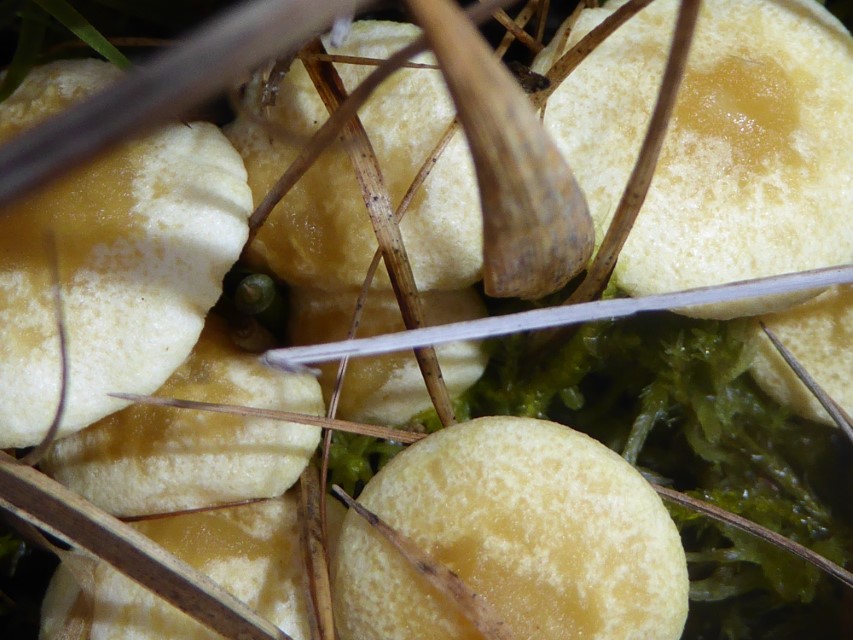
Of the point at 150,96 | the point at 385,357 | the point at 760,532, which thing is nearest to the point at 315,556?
the point at 385,357

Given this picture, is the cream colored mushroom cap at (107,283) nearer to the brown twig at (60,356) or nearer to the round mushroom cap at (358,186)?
the brown twig at (60,356)

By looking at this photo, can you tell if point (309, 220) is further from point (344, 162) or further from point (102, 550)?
point (102, 550)

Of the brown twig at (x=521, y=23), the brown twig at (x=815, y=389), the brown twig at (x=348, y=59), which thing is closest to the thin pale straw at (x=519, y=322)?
the brown twig at (x=815, y=389)

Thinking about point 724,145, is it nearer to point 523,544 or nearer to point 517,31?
point 517,31

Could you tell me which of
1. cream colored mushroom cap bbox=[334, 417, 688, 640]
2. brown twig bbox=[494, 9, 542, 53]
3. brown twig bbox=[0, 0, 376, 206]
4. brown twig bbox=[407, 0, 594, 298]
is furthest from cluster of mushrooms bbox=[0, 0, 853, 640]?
brown twig bbox=[0, 0, 376, 206]

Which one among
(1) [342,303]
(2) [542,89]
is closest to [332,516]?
(1) [342,303]

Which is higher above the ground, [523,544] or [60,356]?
[60,356]
